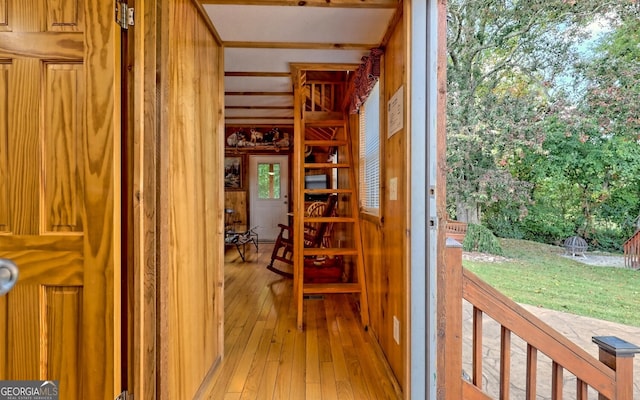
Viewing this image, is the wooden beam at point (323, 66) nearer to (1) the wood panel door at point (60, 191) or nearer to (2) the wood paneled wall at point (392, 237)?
(2) the wood paneled wall at point (392, 237)

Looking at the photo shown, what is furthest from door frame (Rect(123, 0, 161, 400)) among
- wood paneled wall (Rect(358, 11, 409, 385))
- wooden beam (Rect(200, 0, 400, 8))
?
wood paneled wall (Rect(358, 11, 409, 385))

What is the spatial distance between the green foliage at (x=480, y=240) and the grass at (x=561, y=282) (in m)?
0.37

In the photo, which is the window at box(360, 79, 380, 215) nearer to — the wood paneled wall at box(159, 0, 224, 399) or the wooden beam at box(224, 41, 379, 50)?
the wooden beam at box(224, 41, 379, 50)

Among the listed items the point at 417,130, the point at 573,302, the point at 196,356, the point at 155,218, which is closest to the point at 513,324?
the point at 417,130

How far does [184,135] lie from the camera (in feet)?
5.00

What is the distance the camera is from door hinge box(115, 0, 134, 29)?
115 centimetres

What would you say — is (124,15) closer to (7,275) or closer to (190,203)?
(190,203)

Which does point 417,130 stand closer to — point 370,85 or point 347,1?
point 347,1

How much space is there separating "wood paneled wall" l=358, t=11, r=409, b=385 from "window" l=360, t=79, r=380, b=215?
29cm

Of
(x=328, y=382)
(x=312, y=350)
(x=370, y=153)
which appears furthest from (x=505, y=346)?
(x=370, y=153)

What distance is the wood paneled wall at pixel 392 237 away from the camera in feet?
5.26

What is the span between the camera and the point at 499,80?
250 inches

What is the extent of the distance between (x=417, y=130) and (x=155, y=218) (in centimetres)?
120

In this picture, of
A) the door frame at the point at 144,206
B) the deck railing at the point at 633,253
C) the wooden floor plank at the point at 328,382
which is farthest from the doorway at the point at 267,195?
the deck railing at the point at 633,253
